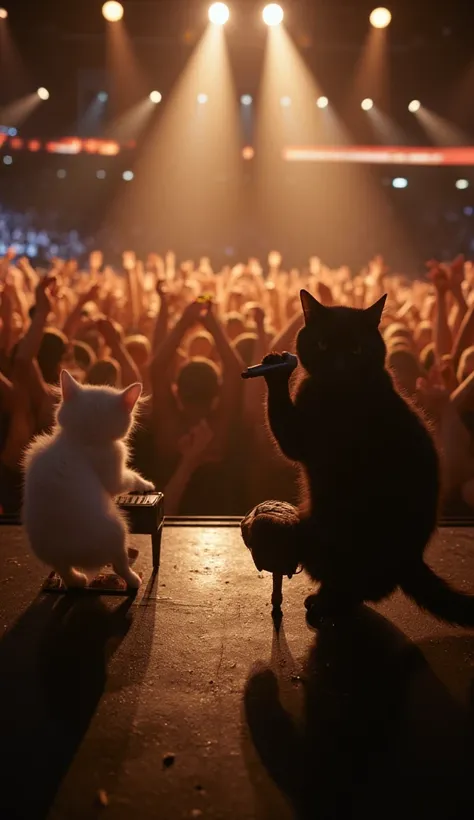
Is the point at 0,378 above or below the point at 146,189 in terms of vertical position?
below

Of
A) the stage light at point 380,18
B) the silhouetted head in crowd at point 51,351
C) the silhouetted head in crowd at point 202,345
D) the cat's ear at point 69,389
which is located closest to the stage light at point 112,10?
the stage light at point 380,18

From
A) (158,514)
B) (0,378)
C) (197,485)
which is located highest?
(0,378)

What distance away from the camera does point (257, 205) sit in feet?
55.7

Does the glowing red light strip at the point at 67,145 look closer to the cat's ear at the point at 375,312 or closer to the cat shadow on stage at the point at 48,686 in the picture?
the cat's ear at the point at 375,312

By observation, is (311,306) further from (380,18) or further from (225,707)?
(380,18)

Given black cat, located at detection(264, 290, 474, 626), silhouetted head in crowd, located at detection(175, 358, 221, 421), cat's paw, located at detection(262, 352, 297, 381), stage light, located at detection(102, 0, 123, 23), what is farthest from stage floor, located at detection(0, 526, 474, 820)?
stage light, located at detection(102, 0, 123, 23)

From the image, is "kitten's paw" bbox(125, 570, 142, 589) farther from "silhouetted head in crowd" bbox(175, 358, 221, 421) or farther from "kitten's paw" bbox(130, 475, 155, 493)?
"silhouetted head in crowd" bbox(175, 358, 221, 421)

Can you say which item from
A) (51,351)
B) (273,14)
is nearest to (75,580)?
(51,351)

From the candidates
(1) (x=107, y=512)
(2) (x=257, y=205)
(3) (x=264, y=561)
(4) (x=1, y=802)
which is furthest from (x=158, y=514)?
(2) (x=257, y=205)

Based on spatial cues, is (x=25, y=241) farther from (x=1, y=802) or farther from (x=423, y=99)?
(x=1, y=802)

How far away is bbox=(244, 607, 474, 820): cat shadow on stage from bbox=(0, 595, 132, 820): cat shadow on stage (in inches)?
14.6

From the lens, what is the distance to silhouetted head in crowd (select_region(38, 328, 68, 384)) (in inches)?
156

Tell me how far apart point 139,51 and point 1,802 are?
11725 millimetres

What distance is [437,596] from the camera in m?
1.83
